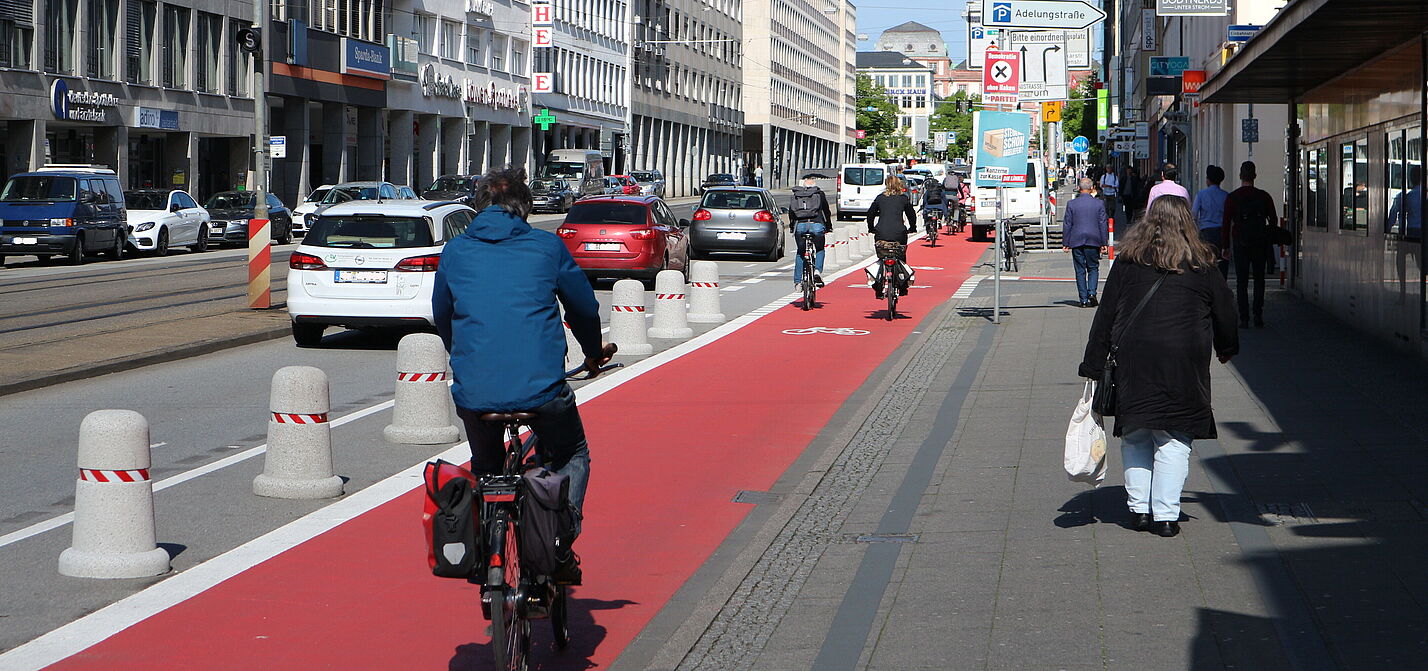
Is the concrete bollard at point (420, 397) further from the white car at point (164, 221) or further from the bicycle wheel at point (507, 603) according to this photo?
the white car at point (164, 221)

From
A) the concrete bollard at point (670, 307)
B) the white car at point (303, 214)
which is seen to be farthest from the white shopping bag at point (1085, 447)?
the white car at point (303, 214)

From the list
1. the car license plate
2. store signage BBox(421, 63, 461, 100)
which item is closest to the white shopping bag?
the car license plate

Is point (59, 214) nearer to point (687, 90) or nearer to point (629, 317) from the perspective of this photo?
point (629, 317)

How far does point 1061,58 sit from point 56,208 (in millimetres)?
21610

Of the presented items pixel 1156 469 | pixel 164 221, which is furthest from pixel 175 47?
pixel 1156 469

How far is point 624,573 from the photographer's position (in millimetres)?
7223

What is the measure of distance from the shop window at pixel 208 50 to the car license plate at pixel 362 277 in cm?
3517

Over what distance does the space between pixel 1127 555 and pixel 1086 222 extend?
548 inches

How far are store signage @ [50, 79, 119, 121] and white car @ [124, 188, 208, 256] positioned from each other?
544 cm

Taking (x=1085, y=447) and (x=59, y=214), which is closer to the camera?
(x=1085, y=447)

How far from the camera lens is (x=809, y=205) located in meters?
22.6

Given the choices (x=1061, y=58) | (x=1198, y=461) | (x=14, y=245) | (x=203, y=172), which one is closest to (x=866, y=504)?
(x=1198, y=461)

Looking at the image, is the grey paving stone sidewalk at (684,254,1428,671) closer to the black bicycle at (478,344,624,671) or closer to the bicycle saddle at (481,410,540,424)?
the black bicycle at (478,344,624,671)

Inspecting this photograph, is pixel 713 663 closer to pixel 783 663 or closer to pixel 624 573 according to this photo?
pixel 783 663
